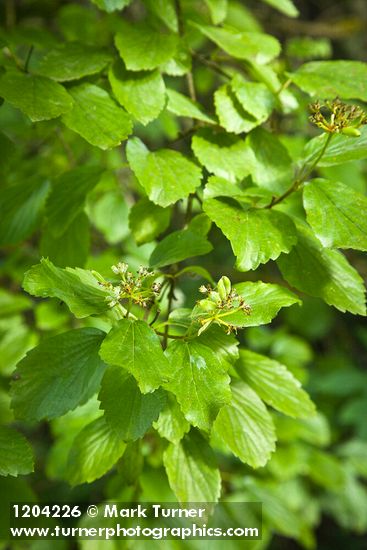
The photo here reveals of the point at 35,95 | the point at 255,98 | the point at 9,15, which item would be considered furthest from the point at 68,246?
the point at 9,15

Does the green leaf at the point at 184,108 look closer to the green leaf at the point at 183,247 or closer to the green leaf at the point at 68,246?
the green leaf at the point at 183,247

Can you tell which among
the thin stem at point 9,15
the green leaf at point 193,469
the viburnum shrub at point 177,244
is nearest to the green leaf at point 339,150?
the viburnum shrub at point 177,244

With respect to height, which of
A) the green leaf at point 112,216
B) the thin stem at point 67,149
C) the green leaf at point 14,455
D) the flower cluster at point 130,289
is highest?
the flower cluster at point 130,289

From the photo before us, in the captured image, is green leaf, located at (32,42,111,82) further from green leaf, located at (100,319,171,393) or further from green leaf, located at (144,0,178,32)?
green leaf, located at (100,319,171,393)

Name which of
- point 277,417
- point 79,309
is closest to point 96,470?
point 79,309

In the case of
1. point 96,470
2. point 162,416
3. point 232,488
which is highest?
point 162,416

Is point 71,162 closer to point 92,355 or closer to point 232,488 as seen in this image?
point 92,355
